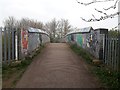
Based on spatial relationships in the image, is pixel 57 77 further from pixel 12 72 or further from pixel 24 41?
pixel 24 41

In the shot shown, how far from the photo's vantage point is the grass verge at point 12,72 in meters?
8.61

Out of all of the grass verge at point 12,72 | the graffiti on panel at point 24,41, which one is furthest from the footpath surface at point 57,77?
the graffiti on panel at point 24,41

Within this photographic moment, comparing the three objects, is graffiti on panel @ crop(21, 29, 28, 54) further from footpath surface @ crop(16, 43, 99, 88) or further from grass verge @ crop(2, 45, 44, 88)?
footpath surface @ crop(16, 43, 99, 88)

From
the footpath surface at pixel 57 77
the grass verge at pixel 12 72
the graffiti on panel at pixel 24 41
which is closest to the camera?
the footpath surface at pixel 57 77

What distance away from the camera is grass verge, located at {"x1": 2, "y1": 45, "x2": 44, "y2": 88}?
28.2 ft

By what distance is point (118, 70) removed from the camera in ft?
33.1

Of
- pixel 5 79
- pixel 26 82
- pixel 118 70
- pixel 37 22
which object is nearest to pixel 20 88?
pixel 26 82

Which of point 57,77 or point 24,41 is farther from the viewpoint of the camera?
point 24,41

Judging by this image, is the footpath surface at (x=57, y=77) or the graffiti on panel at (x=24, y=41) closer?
the footpath surface at (x=57, y=77)

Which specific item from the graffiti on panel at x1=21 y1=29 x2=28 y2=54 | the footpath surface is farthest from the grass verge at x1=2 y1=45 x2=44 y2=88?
the graffiti on panel at x1=21 y1=29 x2=28 y2=54

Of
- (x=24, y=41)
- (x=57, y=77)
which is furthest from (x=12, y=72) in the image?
(x=24, y=41)

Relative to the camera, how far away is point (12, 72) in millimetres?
10539

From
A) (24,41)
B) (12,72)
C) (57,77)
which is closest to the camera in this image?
(57,77)

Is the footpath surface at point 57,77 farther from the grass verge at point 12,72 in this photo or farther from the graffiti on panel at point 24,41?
the graffiti on panel at point 24,41
